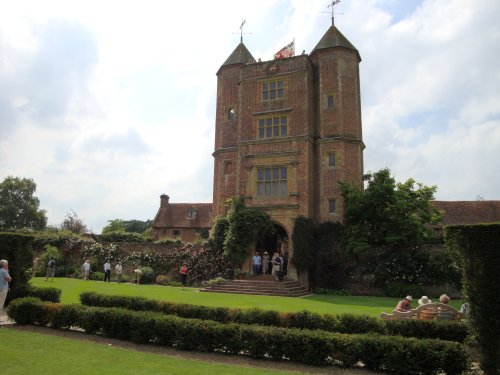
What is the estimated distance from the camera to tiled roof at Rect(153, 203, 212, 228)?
51.1 meters

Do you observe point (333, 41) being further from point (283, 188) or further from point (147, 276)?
point (147, 276)

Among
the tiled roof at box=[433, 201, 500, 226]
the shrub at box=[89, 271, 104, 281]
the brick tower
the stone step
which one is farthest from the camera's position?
the tiled roof at box=[433, 201, 500, 226]

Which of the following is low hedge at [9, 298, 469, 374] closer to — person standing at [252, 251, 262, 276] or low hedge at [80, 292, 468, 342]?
low hedge at [80, 292, 468, 342]

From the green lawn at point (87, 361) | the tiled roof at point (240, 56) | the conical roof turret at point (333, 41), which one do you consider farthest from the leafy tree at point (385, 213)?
the green lawn at point (87, 361)

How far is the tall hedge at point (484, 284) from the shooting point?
7375 millimetres

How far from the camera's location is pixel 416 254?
80.5 ft

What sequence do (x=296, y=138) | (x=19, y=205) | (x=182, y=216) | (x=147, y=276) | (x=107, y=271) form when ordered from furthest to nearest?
(x=19, y=205)
(x=182, y=216)
(x=147, y=276)
(x=296, y=138)
(x=107, y=271)

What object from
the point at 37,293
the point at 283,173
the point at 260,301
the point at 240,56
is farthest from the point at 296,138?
the point at 37,293

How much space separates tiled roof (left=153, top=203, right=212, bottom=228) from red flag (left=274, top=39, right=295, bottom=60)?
2433cm

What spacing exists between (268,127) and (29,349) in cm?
2294

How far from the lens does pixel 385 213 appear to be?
83.0 ft

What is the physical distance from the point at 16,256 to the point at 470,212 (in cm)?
3881

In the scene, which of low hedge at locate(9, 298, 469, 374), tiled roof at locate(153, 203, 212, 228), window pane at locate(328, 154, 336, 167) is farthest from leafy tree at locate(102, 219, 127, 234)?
low hedge at locate(9, 298, 469, 374)

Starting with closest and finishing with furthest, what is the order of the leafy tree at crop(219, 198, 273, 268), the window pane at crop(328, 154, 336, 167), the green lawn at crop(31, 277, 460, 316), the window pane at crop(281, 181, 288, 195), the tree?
the green lawn at crop(31, 277, 460, 316) < the leafy tree at crop(219, 198, 273, 268) < the window pane at crop(281, 181, 288, 195) < the window pane at crop(328, 154, 336, 167) < the tree
